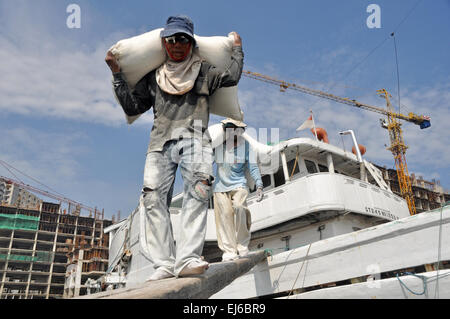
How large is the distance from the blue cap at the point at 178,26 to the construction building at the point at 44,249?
4620 cm

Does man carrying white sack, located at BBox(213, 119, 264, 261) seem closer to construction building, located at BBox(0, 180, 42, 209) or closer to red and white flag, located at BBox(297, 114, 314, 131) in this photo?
red and white flag, located at BBox(297, 114, 314, 131)

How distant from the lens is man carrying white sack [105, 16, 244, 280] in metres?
2.44

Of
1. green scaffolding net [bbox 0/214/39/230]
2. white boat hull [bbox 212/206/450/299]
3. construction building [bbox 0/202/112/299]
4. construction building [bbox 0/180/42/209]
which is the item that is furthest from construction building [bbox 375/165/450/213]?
construction building [bbox 0/180/42/209]

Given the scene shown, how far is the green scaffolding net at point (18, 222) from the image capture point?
182 ft

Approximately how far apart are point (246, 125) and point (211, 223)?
16.5ft

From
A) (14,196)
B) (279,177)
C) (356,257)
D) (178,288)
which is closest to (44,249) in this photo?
(279,177)

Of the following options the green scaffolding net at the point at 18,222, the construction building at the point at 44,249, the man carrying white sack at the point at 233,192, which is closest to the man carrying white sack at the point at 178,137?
the man carrying white sack at the point at 233,192

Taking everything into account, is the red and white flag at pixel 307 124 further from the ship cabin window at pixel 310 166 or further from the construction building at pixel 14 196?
the construction building at pixel 14 196

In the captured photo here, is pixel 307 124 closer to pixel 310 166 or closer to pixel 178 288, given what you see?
pixel 310 166

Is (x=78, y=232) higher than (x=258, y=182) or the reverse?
higher

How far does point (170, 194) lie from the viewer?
278cm
